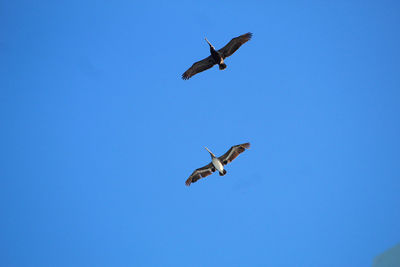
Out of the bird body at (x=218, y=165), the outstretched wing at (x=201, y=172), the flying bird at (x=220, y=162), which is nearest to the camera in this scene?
the flying bird at (x=220, y=162)

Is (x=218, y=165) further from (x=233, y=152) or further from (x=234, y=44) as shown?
(x=234, y=44)

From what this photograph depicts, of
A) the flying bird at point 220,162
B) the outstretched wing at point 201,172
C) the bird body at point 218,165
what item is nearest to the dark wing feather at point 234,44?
the flying bird at point 220,162

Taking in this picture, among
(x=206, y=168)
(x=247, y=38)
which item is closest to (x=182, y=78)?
→ (x=247, y=38)

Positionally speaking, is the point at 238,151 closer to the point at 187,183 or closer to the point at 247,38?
the point at 187,183

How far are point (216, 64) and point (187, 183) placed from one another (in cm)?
894

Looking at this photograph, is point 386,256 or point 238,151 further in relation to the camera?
point 386,256

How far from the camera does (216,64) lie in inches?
1043

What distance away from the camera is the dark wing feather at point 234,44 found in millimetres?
25188

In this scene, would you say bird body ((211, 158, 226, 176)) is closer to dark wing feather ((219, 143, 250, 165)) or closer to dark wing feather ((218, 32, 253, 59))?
dark wing feather ((219, 143, 250, 165))

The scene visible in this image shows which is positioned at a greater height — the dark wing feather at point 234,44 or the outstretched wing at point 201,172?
the dark wing feather at point 234,44

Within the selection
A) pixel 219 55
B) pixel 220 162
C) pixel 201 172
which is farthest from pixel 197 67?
pixel 201 172

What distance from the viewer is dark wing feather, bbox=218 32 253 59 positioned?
82.6 ft

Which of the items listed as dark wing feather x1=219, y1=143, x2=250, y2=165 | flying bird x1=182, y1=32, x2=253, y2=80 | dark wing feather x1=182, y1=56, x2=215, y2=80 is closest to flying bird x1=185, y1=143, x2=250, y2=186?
dark wing feather x1=219, y1=143, x2=250, y2=165

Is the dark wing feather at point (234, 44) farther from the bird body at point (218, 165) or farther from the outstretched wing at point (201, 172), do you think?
the outstretched wing at point (201, 172)
